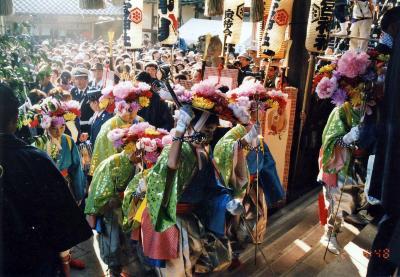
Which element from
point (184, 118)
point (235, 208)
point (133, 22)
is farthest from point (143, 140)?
point (133, 22)

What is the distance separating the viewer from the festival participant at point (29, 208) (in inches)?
113

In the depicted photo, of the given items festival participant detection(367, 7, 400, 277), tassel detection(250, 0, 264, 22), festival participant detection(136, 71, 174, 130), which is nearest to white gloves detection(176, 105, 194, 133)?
festival participant detection(367, 7, 400, 277)

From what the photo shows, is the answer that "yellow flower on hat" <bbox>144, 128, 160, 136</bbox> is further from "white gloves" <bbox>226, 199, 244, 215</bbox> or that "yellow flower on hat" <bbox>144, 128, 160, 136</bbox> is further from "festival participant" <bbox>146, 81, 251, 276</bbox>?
"white gloves" <bbox>226, 199, 244, 215</bbox>

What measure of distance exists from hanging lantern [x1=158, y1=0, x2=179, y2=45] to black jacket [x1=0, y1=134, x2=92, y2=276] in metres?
6.86

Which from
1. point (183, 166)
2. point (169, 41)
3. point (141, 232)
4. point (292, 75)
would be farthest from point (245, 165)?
point (169, 41)

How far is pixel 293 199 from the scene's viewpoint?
8.55 meters

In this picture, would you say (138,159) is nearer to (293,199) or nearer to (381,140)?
(381,140)

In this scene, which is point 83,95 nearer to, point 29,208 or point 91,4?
point 91,4

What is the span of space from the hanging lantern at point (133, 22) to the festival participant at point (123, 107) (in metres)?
3.63

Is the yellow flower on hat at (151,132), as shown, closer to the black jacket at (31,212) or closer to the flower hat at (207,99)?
the flower hat at (207,99)

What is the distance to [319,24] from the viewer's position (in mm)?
7312

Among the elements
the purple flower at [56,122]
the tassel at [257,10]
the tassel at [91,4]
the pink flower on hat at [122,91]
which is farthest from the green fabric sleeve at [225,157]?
the tassel at [257,10]

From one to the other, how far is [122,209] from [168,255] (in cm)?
103

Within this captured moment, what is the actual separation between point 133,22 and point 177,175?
6163mm
